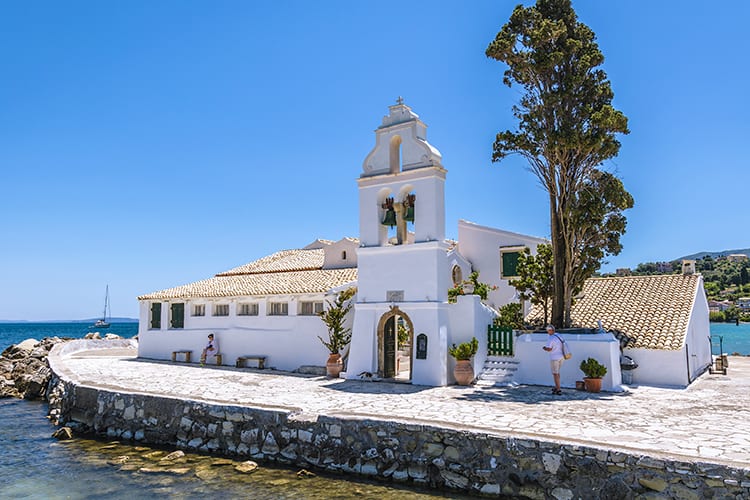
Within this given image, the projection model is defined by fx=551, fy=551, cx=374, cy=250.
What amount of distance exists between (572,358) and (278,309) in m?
11.6

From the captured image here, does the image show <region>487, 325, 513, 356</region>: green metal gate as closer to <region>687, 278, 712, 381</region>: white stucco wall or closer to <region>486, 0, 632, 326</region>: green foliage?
<region>486, 0, 632, 326</region>: green foliage

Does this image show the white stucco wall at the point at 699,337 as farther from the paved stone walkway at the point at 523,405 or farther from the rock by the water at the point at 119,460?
the rock by the water at the point at 119,460

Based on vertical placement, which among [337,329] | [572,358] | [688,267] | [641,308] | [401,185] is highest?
[401,185]

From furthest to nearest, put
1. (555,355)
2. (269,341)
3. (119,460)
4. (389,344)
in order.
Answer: (269,341), (389,344), (555,355), (119,460)

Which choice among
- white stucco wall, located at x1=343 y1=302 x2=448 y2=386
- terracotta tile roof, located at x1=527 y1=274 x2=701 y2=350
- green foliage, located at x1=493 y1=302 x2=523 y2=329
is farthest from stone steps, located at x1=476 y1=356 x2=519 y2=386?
terracotta tile roof, located at x1=527 y1=274 x2=701 y2=350

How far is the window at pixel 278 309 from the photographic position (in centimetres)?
2211

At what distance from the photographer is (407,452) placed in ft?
35.1

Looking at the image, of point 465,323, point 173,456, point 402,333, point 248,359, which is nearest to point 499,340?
point 465,323

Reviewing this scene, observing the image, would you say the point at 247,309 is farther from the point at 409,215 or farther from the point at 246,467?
the point at 246,467

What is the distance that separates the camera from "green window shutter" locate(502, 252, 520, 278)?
2471 centimetres

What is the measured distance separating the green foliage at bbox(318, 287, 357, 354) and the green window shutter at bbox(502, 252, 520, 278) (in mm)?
7992

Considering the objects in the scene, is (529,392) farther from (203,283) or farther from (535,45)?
(203,283)

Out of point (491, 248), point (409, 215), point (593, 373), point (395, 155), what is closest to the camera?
point (593, 373)

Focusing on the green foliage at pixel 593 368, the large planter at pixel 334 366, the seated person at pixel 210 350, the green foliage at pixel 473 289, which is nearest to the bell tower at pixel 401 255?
the green foliage at pixel 473 289
